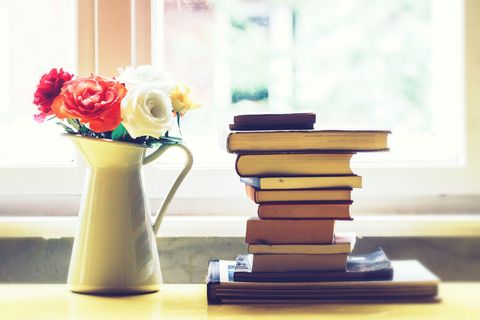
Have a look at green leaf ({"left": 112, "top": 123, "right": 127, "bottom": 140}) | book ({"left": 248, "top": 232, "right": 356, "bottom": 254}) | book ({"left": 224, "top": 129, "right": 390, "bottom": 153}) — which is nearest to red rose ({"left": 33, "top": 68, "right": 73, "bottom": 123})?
green leaf ({"left": 112, "top": 123, "right": 127, "bottom": 140})

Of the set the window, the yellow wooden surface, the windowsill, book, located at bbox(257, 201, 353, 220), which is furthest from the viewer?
the window

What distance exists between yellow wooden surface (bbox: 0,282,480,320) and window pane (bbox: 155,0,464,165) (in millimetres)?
487

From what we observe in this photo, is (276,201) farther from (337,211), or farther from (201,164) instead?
(201,164)

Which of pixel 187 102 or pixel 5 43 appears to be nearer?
pixel 187 102

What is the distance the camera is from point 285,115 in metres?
1.15

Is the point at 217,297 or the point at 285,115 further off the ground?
the point at 285,115

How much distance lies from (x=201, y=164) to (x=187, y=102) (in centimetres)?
34

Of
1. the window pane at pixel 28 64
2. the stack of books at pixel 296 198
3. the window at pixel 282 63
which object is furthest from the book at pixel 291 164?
the window pane at pixel 28 64

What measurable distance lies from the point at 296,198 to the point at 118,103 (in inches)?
12.3

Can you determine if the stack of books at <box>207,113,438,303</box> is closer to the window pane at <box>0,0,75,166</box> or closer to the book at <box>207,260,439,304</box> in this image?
the book at <box>207,260,439,304</box>

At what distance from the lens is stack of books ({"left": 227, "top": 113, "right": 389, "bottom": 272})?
3.75 ft

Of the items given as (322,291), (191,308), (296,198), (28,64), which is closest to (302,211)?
(296,198)

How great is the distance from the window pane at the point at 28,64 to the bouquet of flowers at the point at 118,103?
40cm

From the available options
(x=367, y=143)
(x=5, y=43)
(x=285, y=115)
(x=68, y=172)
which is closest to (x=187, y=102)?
(x=285, y=115)
